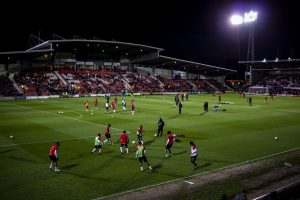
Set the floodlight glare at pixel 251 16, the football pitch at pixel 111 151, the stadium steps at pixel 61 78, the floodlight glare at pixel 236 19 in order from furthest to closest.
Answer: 1. the stadium steps at pixel 61 78
2. the floodlight glare at pixel 236 19
3. the floodlight glare at pixel 251 16
4. the football pitch at pixel 111 151

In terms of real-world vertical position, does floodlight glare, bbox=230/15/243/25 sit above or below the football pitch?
above

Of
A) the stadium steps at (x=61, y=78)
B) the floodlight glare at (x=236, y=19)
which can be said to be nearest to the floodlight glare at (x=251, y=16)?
the floodlight glare at (x=236, y=19)

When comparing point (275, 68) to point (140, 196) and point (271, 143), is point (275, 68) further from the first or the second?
point (140, 196)

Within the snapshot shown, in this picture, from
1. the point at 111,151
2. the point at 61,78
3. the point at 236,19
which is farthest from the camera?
the point at 61,78

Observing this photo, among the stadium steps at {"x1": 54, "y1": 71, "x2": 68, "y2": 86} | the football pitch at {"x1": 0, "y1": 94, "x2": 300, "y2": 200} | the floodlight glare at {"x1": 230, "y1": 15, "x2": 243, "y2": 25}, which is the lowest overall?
the football pitch at {"x1": 0, "y1": 94, "x2": 300, "y2": 200}

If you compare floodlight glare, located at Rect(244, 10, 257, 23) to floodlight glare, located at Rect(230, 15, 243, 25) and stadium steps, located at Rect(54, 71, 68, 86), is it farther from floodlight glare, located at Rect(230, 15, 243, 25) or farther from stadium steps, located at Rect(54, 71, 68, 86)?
stadium steps, located at Rect(54, 71, 68, 86)

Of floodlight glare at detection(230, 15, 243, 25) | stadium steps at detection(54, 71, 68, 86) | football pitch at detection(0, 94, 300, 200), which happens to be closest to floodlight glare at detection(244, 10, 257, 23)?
floodlight glare at detection(230, 15, 243, 25)

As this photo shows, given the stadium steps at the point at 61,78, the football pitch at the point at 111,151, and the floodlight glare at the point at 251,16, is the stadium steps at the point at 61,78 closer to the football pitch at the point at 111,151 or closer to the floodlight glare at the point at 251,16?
the football pitch at the point at 111,151

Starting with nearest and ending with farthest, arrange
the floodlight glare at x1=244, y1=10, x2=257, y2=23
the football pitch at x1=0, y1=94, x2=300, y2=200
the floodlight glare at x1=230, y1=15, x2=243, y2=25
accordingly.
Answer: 1. the football pitch at x1=0, y1=94, x2=300, y2=200
2. the floodlight glare at x1=244, y1=10, x2=257, y2=23
3. the floodlight glare at x1=230, y1=15, x2=243, y2=25

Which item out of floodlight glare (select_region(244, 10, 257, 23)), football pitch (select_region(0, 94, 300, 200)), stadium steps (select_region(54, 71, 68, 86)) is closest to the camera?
football pitch (select_region(0, 94, 300, 200))

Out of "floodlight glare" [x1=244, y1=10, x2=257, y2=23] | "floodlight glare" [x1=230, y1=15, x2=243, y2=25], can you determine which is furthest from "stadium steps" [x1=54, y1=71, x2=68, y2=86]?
"floodlight glare" [x1=244, y1=10, x2=257, y2=23]

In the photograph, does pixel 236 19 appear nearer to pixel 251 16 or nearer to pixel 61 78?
pixel 251 16

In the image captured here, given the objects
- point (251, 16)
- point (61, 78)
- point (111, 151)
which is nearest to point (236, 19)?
point (251, 16)

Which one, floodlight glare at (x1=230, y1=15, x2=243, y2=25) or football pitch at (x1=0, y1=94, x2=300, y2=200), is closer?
football pitch at (x1=0, y1=94, x2=300, y2=200)
